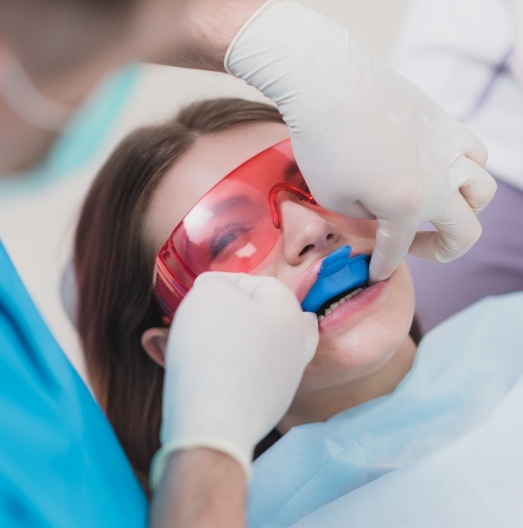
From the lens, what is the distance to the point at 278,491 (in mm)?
1202

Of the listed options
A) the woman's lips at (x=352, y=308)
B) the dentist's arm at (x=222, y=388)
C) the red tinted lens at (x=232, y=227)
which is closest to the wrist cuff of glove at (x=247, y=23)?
the red tinted lens at (x=232, y=227)

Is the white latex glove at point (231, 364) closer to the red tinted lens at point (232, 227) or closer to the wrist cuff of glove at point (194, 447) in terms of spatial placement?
the wrist cuff of glove at point (194, 447)

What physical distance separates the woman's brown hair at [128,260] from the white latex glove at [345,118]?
0.29 metres

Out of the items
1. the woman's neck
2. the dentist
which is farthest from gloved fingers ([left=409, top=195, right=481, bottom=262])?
the woman's neck

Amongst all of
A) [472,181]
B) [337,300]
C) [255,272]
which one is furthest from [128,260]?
[472,181]

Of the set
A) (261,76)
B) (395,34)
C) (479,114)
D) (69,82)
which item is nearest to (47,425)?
(69,82)

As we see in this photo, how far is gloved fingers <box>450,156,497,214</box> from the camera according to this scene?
103 centimetres

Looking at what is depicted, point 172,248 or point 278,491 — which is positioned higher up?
point 172,248

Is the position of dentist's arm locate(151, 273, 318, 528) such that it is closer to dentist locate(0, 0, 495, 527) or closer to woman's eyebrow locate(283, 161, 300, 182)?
dentist locate(0, 0, 495, 527)

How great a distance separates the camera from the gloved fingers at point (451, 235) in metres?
1.04

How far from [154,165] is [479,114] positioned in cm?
89

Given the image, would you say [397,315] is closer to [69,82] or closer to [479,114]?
[69,82]

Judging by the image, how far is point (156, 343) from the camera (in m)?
1.27

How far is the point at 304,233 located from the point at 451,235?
0.22 m
